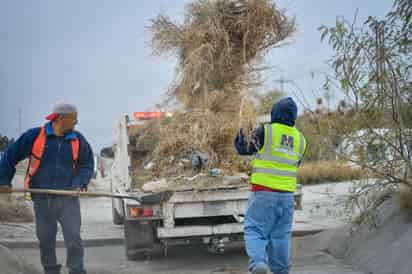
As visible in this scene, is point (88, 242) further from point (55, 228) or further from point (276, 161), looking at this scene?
point (276, 161)

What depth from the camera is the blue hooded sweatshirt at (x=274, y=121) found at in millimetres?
4895

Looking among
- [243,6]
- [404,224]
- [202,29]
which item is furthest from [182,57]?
[404,224]

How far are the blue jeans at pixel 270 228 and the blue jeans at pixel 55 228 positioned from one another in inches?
61.6

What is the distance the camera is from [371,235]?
21.6 ft

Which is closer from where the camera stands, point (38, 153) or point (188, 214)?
point (38, 153)

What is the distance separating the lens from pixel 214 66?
7.28m

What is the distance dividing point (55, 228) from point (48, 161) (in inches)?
25.3

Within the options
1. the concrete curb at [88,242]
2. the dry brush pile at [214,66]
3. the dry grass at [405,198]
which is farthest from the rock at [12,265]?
the dry grass at [405,198]

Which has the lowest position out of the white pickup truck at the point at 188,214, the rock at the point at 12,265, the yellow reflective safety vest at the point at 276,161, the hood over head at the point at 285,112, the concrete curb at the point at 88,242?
the concrete curb at the point at 88,242

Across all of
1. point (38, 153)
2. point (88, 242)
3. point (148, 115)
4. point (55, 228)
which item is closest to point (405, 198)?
point (148, 115)

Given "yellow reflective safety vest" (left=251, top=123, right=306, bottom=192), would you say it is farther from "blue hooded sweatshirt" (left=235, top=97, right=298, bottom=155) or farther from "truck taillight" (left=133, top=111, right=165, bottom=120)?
"truck taillight" (left=133, top=111, right=165, bottom=120)

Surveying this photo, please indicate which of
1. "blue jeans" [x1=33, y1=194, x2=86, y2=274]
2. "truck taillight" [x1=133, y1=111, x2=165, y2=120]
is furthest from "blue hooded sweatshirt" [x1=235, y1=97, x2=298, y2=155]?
"truck taillight" [x1=133, y1=111, x2=165, y2=120]

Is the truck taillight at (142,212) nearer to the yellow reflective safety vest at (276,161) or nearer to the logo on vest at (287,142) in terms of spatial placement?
the yellow reflective safety vest at (276,161)

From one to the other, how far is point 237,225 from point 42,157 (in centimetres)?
260
